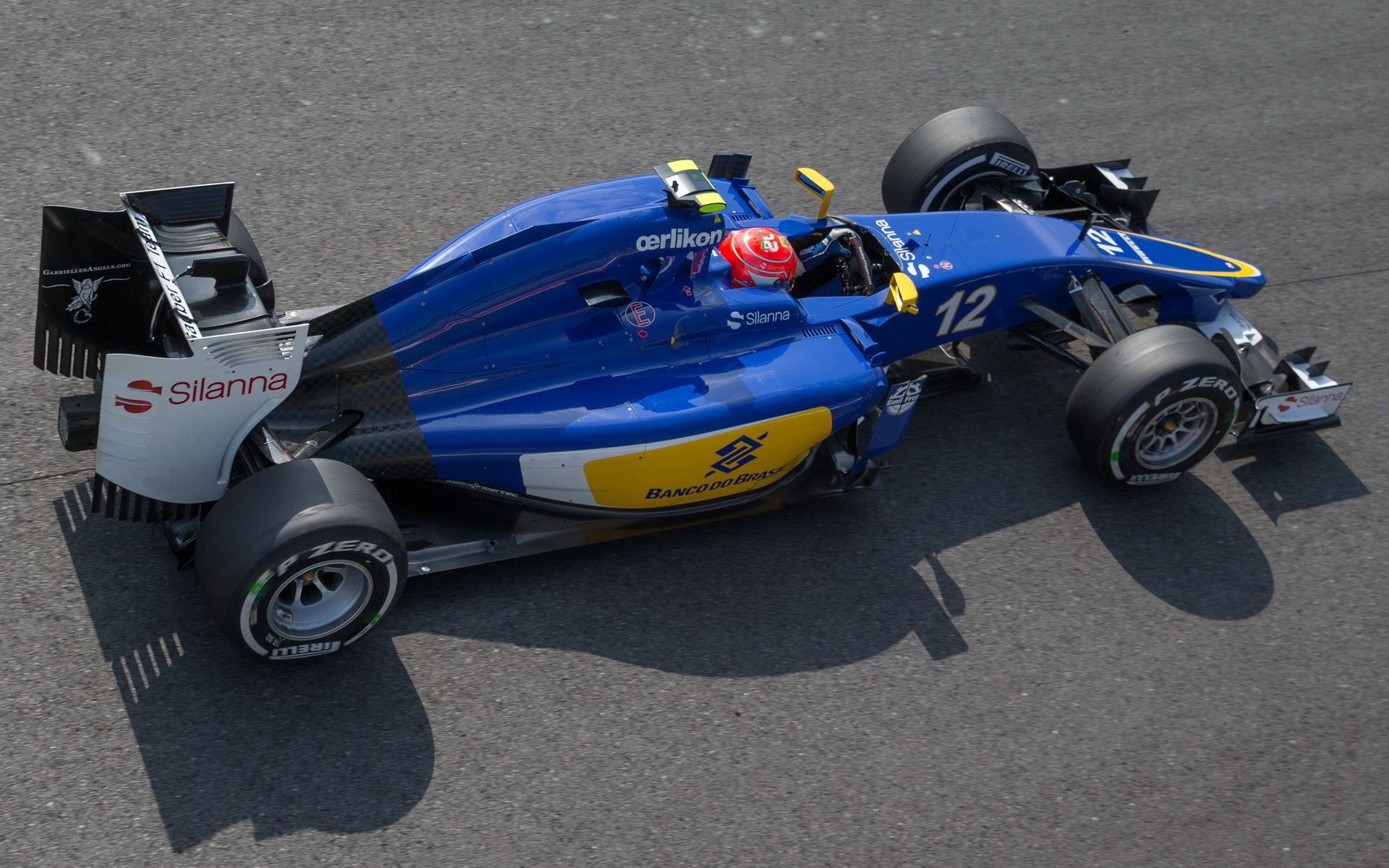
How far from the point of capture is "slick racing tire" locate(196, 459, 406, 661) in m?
4.14

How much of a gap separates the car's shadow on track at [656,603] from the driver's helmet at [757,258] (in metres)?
1.08

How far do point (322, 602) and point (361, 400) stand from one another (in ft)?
2.75

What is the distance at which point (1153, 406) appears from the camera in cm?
Result: 557

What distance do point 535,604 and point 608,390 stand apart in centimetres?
94

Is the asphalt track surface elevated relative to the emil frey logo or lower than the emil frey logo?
lower

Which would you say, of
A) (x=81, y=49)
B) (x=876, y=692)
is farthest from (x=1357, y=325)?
(x=81, y=49)

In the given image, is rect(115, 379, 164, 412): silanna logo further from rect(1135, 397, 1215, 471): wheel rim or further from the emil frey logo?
rect(1135, 397, 1215, 471): wheel rim

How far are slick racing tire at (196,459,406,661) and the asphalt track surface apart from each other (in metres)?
0.26

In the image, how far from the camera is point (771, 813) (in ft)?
14.5

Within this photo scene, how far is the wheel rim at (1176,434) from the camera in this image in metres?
5.73

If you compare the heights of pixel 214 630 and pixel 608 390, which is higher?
pixel 608 390

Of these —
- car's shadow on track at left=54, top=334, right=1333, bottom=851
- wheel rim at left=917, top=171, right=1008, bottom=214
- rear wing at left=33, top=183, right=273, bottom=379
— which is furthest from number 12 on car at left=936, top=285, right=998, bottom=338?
rear wing at left=33, top=183, right=273, bottom=379

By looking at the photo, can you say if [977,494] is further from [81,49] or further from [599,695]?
[81,49]

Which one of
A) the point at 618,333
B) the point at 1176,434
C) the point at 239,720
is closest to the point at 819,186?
the point at 618,333
